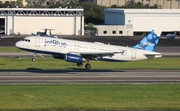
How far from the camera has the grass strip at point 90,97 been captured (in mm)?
36125

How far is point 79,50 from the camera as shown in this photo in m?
59.5

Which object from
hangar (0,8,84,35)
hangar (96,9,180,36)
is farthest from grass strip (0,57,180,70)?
hangar (96,9,180,36)

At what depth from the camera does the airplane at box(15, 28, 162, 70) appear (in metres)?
58.4

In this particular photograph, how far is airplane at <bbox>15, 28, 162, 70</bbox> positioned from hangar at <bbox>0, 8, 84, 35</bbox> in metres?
92.0

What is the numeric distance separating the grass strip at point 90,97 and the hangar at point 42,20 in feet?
352

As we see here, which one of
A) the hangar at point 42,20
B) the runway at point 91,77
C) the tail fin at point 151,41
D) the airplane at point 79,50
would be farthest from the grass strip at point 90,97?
the hangar at point 42,20

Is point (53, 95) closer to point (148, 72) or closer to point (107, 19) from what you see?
point (148, 72)

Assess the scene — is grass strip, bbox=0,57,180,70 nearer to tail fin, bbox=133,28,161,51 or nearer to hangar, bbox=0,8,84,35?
tail fin, bbox=133,28,161,51

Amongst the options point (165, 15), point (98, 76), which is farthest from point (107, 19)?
point (98, 76)

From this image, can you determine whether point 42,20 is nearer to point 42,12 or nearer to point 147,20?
point 42,12

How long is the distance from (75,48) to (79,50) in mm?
500

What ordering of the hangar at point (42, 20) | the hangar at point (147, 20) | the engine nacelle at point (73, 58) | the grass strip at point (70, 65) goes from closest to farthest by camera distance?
1. the engine nacelle at point (73, 58)
2. the grass strip at point (70, 65)
3. the hangar at point (42, 20)
4. the hangar at point (147, 20)

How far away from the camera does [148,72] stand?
5806 cm

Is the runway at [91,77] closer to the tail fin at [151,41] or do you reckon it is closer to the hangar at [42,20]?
the tail fin at [151,41]
